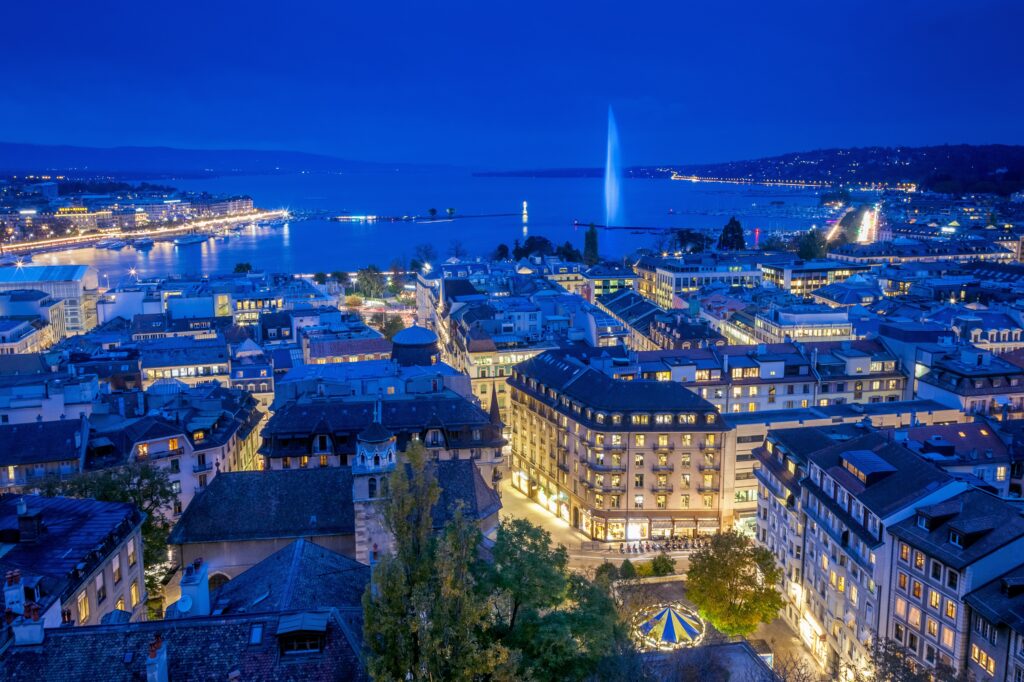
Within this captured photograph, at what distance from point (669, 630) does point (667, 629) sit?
74mm

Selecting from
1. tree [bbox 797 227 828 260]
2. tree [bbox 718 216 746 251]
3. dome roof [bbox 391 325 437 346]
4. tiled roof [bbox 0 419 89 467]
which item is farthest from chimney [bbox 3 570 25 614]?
tree [bbox 718 216 746 251]

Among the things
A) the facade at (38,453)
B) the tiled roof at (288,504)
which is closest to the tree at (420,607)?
the tiled roof at (288,504)

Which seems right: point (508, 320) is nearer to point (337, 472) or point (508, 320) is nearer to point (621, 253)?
point (337, 472)

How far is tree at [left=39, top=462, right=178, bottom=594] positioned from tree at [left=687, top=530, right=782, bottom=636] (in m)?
19.6

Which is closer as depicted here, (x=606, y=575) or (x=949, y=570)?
(x=949, y=570)

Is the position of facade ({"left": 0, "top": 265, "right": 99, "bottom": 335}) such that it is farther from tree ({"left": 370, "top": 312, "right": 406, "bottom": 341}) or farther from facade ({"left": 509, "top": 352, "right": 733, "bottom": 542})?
facade ({"left": 509, "top": 352, "right": 733, "bottom": 542})

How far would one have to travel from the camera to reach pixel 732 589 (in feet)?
108

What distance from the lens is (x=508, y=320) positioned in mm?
72062

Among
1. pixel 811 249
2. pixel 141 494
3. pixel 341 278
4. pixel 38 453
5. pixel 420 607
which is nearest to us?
pixel 420 607

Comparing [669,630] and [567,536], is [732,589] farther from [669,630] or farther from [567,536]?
[567,536]

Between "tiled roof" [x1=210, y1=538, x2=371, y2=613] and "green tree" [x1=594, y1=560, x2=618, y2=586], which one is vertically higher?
"tiled roof" [x1=210, y1=538, x2=371, y2=613]

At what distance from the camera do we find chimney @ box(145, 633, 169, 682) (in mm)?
16047

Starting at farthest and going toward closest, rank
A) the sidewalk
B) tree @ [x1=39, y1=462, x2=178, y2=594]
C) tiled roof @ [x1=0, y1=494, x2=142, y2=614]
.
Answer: the sidewalk, tree @ [x1=39, y1=462, x2=178, y2=594], tiled roof @ [x1=0, y1=494, x2=142, y2=614]

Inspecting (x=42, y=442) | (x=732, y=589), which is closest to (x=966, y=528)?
(x=732, y=589)
